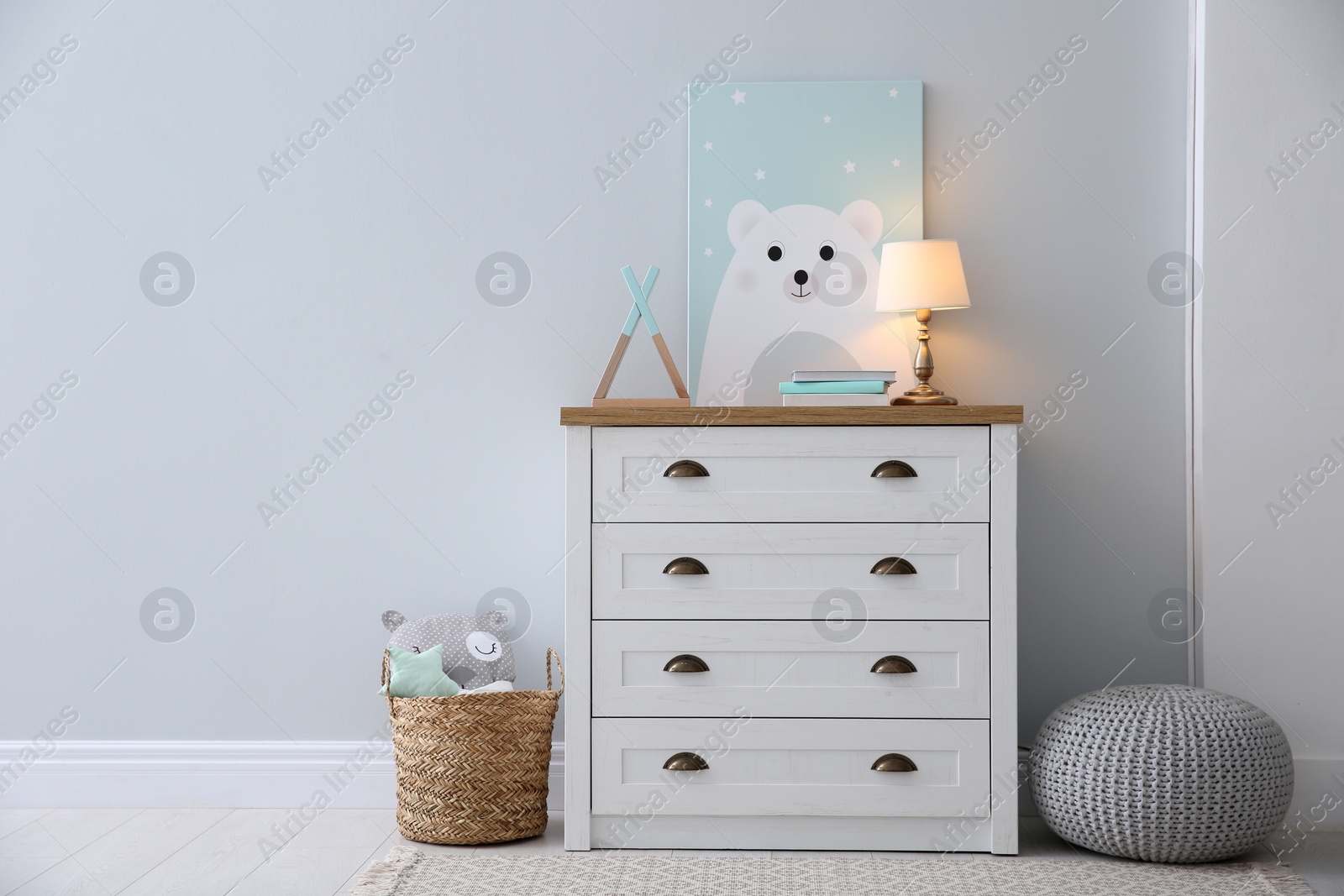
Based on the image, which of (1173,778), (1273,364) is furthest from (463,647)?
(1273,364)

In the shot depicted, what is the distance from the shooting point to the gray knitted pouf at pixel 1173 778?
196 cm

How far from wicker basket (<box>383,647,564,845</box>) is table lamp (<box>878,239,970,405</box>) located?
1.07m

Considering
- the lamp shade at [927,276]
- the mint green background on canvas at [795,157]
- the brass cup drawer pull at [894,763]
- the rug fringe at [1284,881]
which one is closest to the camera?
the rug fringe at [1284,881]

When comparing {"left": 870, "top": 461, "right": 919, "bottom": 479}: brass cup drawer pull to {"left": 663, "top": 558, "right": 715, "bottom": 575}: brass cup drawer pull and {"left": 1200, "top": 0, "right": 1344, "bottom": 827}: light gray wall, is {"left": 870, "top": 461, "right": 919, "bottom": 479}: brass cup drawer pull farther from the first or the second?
{"left": 1200, "top": 0, "right": 1344, "bottom": 827}: light gray wall

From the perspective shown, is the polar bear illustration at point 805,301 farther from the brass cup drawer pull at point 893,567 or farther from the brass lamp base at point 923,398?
the brass cup drawer pull at point 893,567

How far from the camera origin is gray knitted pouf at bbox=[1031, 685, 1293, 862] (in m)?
1.96

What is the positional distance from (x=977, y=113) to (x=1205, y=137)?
520mm

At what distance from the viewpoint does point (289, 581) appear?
8.16 feet

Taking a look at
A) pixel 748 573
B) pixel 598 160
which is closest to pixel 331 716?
pixel 748 573

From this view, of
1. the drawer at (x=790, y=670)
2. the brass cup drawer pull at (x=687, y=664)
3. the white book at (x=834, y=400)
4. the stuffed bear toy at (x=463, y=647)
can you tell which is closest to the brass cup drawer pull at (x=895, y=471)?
the white book at (x=834, y=400)

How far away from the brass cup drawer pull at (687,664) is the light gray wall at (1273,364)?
121 centimetres

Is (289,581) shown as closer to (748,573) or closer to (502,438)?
(502,438)

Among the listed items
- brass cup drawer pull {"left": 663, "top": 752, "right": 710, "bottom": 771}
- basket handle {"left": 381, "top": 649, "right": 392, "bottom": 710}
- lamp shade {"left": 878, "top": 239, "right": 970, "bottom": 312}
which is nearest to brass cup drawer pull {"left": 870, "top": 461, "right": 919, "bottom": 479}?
lamp shade {"left": 878, "top": 239, "right": 970, "bottom": 312}

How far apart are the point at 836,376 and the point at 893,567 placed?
0.42 m
